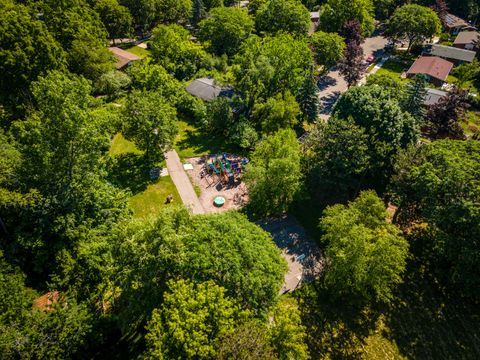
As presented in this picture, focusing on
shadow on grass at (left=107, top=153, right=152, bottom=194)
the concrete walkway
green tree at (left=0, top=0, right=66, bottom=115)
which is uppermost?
green tree at (left=0, top=0, right=66, bottom=115)

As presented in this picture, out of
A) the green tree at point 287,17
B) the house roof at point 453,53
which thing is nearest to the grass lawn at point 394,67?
the house roof at point 453,53

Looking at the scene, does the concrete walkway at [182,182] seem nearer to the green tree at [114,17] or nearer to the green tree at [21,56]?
the green tree at [21,56]

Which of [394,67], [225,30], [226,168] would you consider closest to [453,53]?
[394,67]

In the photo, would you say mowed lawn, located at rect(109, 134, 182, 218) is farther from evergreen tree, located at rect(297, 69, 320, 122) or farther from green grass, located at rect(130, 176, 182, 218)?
evergreen tree, located at rect(297, 69, 320, 122)

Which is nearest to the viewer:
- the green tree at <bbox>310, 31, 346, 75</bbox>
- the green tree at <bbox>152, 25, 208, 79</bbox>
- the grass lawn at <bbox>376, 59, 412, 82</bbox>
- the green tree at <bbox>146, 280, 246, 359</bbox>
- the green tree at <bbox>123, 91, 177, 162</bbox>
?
the green tree at <bbox>146, 280, 246, 359</bbox>

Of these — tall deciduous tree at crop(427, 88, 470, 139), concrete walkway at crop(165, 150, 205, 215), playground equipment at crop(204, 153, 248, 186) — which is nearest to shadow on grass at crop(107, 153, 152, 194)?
concrete walkway at crop(165, 150, 205, 215)

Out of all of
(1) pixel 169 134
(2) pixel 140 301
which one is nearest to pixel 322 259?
(2) pixel 140 301
